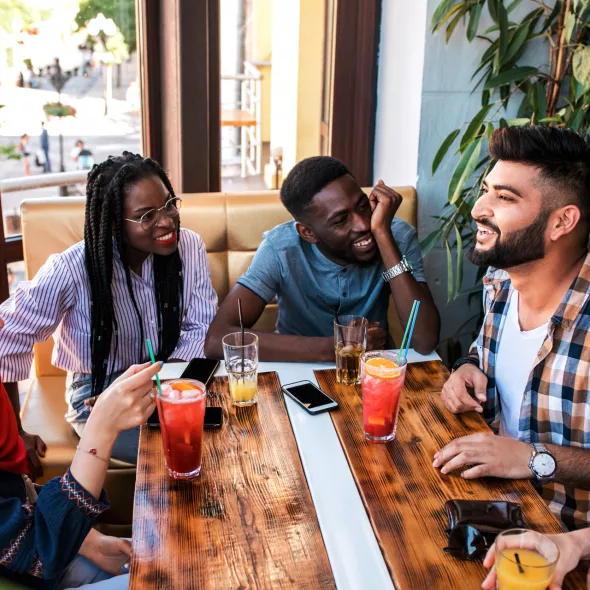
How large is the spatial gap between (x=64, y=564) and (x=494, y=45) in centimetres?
220

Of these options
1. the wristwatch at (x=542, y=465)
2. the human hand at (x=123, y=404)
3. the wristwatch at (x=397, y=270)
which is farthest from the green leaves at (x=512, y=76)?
the human hand at (x=123, y=404)

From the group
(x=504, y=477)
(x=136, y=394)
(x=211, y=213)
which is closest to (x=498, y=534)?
(x=504, y=477)

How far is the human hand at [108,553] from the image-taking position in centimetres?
149

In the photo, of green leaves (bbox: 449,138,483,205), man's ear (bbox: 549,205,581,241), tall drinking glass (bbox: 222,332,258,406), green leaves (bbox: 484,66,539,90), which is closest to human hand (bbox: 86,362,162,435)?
tall drinking glass (bbox: 222,332,258,406)

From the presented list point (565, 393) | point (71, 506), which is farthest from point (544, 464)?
point (71, 506)

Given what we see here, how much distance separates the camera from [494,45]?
2.52 metres

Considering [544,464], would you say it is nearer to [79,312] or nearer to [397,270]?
[397,270]

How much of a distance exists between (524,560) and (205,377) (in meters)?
0.87

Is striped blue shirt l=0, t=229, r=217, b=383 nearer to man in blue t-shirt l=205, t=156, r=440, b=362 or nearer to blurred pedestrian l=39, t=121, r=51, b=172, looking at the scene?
man in blue t-shirt l=205, t=156, r=440, b=362

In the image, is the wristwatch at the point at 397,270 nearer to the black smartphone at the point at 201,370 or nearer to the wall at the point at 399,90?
the black smartphone at the point at 201,370

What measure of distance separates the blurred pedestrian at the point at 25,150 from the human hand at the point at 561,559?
252 centimetres

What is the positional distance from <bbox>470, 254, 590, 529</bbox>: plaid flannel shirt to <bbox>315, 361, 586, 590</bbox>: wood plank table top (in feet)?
0.53

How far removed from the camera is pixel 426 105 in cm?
266

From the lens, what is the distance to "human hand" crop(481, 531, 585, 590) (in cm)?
101
